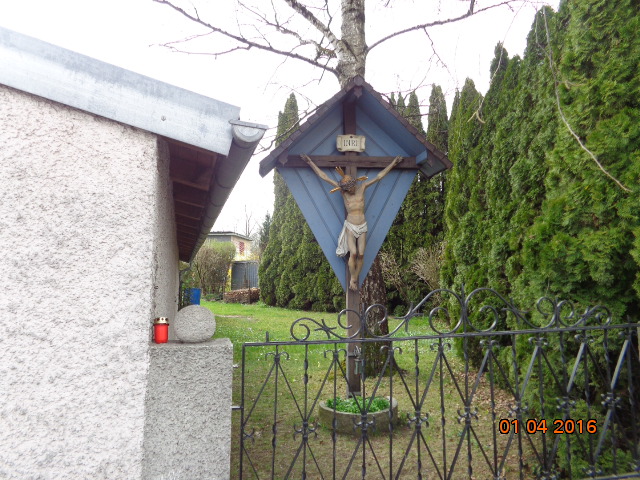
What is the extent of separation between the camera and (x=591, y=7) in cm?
307

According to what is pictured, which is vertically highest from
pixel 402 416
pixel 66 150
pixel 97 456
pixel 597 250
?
pixel 66 150

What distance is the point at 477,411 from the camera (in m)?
3.76

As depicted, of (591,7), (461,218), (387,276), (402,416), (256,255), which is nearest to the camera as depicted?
(591,7)

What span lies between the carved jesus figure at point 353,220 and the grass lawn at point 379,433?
33.0 inches

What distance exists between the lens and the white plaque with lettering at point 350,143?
3949 millimetres

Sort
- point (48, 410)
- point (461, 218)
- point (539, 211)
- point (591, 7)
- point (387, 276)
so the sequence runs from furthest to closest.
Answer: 1. point (387, 276)
2. point (461, 218)
3. point (539, 211)
4. point (591, 7)
5. point (48, 410)

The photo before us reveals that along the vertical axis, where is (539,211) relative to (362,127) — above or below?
below

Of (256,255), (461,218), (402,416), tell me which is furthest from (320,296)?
(256,255)

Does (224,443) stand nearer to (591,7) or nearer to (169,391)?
(169,391)

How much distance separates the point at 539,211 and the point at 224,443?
11.4 feet

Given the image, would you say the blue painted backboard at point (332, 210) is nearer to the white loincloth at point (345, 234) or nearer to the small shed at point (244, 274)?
the white loincloth at point (345, 234)

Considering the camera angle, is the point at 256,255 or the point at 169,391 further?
the point at 256,255
